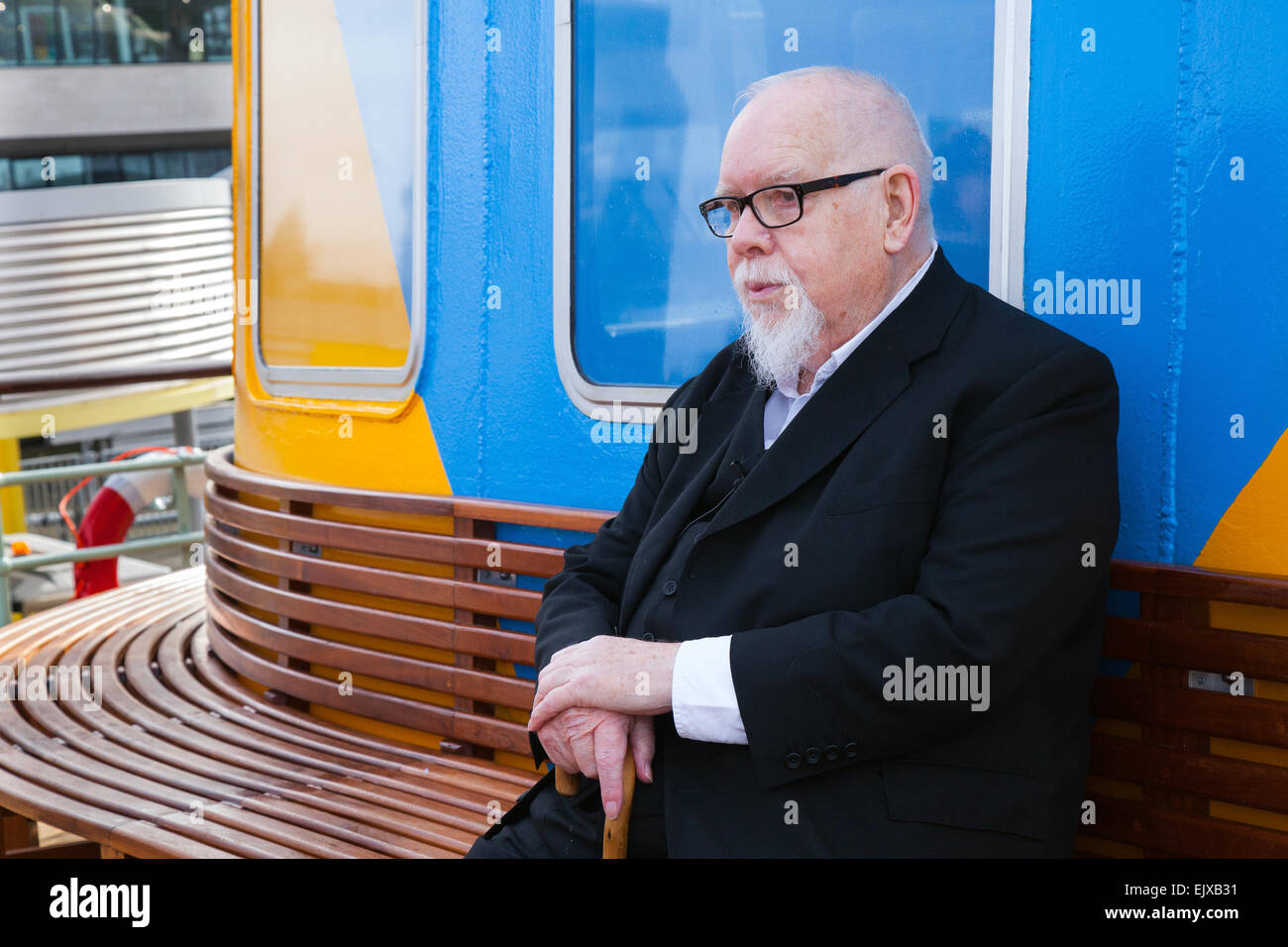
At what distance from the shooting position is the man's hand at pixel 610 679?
1.87m

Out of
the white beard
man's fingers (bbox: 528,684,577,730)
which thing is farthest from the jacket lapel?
man's fingers (bbox: 528,684,577,730)

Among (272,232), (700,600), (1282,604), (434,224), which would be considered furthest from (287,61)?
(1282,604)

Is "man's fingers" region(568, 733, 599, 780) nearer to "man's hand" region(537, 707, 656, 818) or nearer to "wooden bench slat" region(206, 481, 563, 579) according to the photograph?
"man's hand" region(537, 707, 656, 818)

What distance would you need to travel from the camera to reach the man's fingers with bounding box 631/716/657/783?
1905mm

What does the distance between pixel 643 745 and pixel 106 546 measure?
4812mm

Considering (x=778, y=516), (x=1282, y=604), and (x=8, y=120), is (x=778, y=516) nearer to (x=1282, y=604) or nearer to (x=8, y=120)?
(x=1282, y=604)

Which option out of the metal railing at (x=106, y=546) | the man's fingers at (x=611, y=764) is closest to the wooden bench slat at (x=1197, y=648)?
the man's fingers at (x=611, y=764)

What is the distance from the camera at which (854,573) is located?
180 centimetres

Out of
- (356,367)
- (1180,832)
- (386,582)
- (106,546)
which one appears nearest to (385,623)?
(386,582)

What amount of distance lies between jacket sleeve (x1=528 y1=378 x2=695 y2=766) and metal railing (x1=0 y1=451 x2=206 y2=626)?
3190 millimetres

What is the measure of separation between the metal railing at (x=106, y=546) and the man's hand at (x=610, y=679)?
3.48 metres

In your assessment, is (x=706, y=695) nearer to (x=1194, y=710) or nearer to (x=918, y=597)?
(x=918, y=597)

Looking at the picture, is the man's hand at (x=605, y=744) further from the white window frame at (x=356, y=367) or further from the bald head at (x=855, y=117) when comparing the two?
the white window frame at (x=356, y=367)
